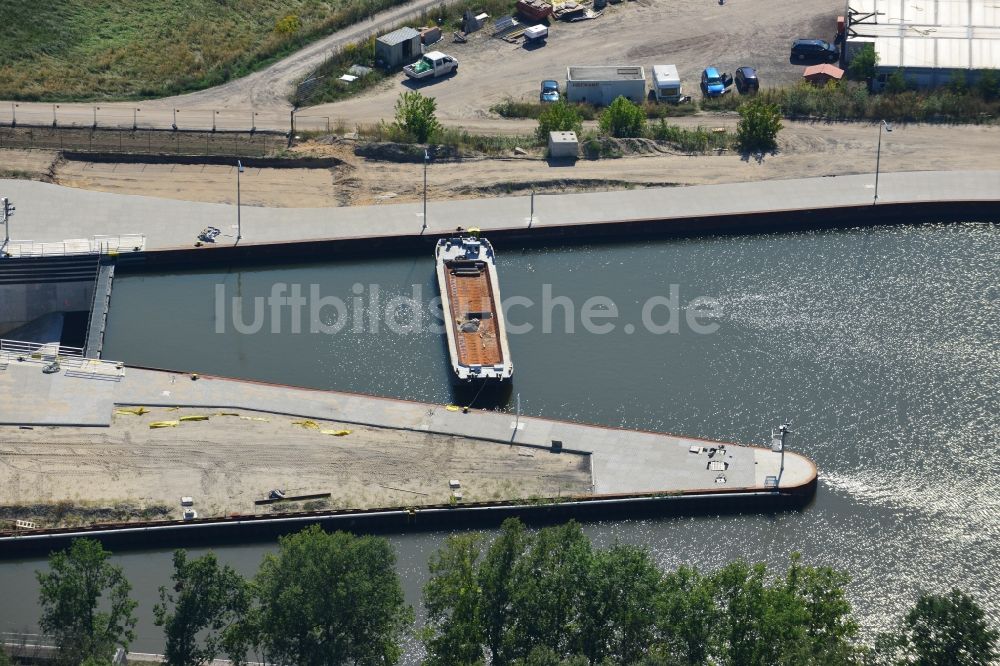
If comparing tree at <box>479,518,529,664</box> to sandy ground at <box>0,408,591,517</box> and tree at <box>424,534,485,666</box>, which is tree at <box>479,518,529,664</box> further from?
sandy ground at <box>0,408,591,517</box>

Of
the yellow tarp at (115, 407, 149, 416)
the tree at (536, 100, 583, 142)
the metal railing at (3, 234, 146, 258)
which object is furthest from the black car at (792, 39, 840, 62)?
the yellow tarp at (115, 407, 149, 416)

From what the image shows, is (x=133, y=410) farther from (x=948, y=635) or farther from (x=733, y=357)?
(x=948, y=635)

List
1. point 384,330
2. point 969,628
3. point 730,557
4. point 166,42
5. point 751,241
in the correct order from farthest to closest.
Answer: point 166,42 → point 751,241 → point 384,330 → point 730,557 → point 969,628

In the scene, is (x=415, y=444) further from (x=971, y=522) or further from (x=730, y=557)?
(x=971, y=522)

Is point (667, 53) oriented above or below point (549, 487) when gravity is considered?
above

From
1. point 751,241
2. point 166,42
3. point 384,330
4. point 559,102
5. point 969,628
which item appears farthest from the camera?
point 166,42

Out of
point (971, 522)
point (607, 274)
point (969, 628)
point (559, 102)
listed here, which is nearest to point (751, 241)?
point (607, 274)

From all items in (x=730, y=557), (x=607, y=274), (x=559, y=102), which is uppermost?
(x=559, y=102)

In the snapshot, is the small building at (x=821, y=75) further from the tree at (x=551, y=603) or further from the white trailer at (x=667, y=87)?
the tree at (x=551, y=603)
